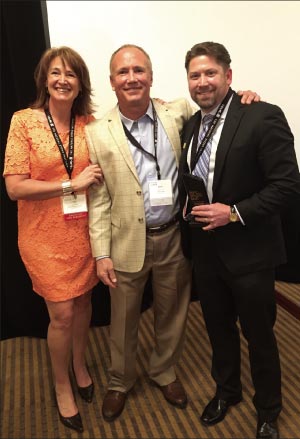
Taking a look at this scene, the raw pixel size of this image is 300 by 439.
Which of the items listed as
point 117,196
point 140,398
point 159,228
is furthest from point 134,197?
point 140,398

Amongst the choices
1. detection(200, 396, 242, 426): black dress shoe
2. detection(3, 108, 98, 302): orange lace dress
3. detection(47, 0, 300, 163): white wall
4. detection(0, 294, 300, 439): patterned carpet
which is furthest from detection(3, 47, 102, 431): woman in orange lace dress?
detection(47, 0, 300, 163): white wall

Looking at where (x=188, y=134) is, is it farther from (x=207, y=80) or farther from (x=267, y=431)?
(x=267, y=431)

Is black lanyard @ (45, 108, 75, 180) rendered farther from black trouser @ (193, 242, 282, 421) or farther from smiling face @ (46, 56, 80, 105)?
black trouser @ (193, 242, 282, 421)

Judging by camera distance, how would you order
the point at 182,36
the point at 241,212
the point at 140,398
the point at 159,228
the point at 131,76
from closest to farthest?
1. the point at 241,212
2. the point at 131,76
3. the point at 159,228
4. the point at 140,398
5. the point at 182,36

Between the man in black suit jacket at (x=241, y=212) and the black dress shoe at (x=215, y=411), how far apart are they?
7.0 inches

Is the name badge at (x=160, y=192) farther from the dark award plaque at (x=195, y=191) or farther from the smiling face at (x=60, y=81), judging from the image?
the smiling face at (x=60, y=81)

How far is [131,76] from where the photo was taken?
64.8 inches

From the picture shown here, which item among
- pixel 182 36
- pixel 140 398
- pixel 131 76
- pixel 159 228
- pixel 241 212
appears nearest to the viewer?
pixel 241 212

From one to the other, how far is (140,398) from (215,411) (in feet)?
1.32

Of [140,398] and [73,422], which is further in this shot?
[140,398]

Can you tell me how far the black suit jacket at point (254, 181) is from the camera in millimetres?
1436

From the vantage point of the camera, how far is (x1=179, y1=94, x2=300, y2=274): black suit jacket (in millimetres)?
1436

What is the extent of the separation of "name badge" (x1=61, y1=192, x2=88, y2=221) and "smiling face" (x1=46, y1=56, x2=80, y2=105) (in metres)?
0.41

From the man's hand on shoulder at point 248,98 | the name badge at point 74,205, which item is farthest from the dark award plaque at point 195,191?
the name badge at point 74,205
